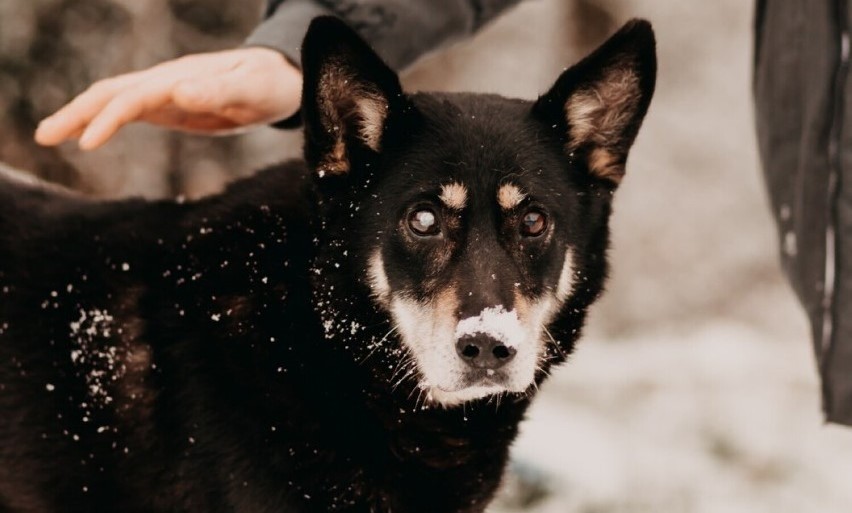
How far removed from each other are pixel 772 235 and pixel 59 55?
16.2 feet

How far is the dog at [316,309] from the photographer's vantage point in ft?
7.28

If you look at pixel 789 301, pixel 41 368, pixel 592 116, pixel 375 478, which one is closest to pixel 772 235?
pixel 789 301

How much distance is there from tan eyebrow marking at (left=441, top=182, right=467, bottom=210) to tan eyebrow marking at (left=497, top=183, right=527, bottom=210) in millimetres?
87

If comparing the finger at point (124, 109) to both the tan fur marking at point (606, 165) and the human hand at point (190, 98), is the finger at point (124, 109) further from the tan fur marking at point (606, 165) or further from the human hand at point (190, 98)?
the tan fur marking at point (606, 165)

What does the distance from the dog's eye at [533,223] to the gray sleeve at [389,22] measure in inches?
26.1

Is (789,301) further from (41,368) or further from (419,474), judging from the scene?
(41,368)

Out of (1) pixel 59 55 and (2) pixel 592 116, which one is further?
(1) pixel 59 55

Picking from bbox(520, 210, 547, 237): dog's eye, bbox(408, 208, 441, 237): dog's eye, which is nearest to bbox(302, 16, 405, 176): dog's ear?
bbox(408, 208, 441, 237): dog's eye

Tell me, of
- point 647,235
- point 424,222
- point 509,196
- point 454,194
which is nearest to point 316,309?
point 424,222

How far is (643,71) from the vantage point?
2.33 metres

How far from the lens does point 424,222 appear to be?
2285 mm

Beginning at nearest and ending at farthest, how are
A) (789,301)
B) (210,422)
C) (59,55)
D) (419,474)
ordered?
A: (210,422) < (419,474) < (59,55) < (789,301)

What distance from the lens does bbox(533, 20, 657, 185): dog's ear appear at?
2297 millimetres

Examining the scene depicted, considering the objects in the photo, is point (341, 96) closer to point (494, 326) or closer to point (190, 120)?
point (190, 120)
